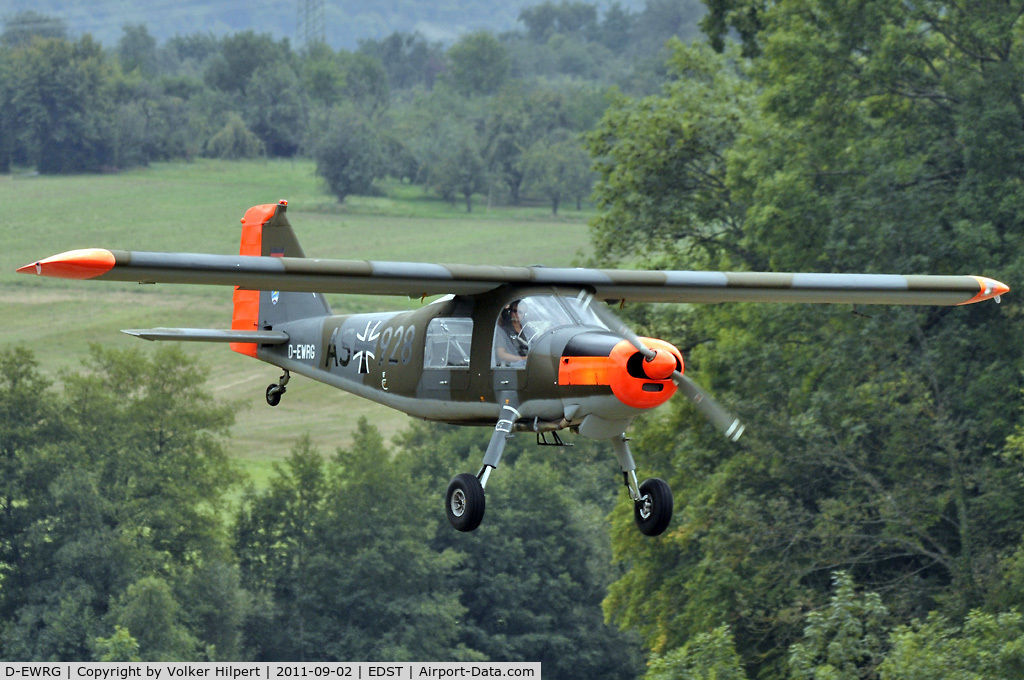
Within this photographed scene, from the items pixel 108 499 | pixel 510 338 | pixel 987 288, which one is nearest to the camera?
pixel 510 338

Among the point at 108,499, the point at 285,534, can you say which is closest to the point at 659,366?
the point at 108,499

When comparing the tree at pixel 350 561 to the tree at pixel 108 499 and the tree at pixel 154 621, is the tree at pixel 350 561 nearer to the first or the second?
the tree at pixel 108 499

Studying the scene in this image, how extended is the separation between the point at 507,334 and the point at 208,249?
87776 mm

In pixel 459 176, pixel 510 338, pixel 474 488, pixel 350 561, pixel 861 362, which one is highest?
pixel 510 338

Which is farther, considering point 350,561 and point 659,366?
point 350,561

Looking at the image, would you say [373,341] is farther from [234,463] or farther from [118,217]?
[118,217]

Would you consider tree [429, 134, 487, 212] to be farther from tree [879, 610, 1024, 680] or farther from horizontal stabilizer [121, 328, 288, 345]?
horizontal stabilizer [121, 328, 288, 345]

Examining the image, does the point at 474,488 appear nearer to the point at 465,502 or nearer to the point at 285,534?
the point at 465,502

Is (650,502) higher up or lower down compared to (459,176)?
higher up

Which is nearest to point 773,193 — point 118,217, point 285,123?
point 118,217

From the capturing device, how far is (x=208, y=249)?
101m

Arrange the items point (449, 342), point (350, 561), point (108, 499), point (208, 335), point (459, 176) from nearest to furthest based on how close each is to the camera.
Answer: point (449, 342), point (208, 335), point (108, 499), point (350, 561), point (459, 176)

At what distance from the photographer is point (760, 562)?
3625 cm

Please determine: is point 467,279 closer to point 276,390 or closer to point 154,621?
point 276,390
